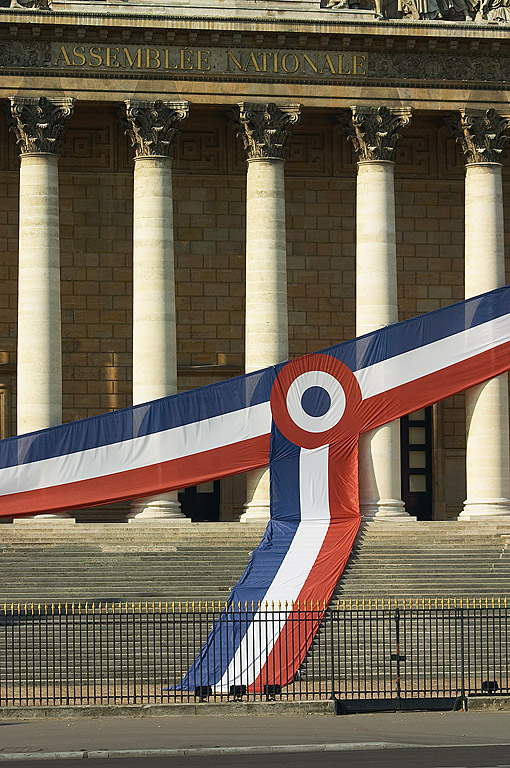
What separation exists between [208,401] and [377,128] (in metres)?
9.34

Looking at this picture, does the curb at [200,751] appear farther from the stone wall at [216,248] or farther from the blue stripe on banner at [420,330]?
the stone wall at [216,248]

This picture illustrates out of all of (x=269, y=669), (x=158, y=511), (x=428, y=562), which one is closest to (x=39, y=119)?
(x=158, y=511)

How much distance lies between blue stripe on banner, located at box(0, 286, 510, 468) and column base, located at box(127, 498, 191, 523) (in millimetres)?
2159

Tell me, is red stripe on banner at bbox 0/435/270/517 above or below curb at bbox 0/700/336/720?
above

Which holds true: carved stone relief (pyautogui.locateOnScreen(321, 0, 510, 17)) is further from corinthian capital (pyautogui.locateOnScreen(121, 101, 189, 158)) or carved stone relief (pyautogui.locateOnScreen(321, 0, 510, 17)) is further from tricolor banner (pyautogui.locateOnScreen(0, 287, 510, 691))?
tricolor banner (pyautogui.locateOnScreen(0, 287, 510, 691))

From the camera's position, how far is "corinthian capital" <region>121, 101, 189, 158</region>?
4659 cm

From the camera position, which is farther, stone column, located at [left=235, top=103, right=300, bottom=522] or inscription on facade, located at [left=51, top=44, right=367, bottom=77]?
stone column, located at [left=235, top=103, right=300, bottom=522]

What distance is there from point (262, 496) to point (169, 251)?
7.29m

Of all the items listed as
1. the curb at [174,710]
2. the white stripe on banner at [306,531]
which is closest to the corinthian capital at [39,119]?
the white stripe on banner at [306,531]

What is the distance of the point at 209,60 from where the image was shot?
47031mm

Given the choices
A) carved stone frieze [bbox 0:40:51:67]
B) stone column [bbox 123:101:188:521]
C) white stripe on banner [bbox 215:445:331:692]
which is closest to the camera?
white stripe on banner [bbox 215:445:331:692]

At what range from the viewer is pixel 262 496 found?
153ft

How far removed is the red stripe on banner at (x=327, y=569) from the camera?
3303 cm

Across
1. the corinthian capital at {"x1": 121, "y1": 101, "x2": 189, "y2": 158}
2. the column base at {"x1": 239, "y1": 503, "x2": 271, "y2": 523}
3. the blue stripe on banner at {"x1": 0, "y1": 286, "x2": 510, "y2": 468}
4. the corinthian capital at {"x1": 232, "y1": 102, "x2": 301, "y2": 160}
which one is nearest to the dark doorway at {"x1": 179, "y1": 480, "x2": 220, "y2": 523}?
the column base at {"x1": 239, "y1": 503, "x2": 271, "y2": 523}
